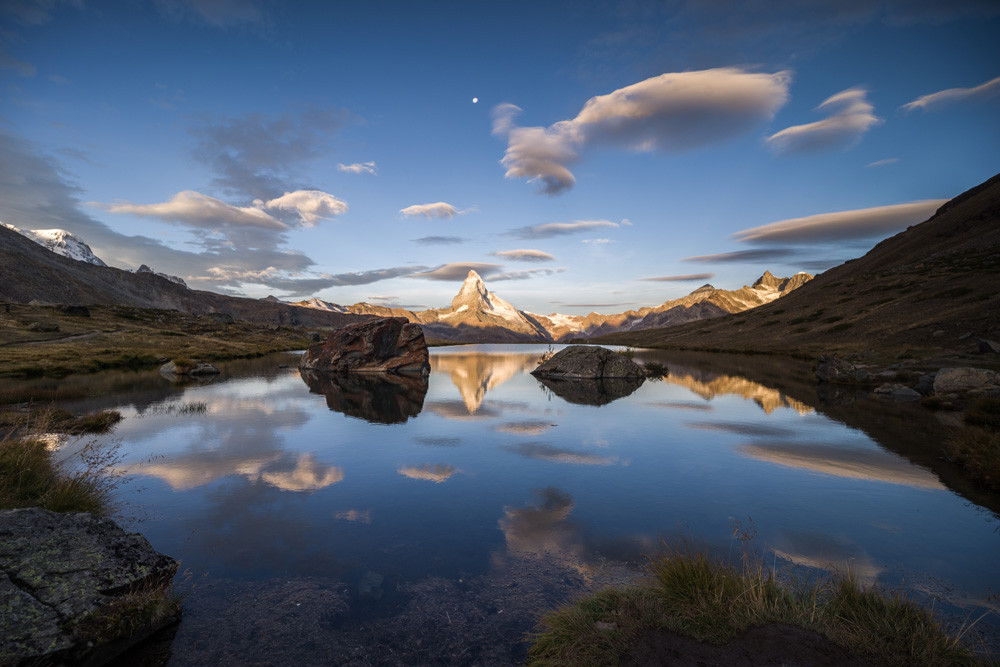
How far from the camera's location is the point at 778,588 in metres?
6.28

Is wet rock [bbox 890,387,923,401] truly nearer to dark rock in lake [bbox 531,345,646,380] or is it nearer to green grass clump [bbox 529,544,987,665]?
dark rock in lake [bbox 531,345,646,380]

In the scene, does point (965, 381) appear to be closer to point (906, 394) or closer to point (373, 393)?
point (906, 394)

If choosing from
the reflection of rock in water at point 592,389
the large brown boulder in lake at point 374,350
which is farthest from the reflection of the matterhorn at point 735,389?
the large brown boulder in lake at point 374,350

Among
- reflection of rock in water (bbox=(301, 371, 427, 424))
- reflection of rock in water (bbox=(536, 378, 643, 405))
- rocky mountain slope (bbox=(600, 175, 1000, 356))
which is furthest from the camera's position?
rocky mountain slope (bbox=(600, 175, 1000, 356))

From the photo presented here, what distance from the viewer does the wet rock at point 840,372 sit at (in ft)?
117

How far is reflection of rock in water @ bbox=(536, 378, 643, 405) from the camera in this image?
97.7 ft

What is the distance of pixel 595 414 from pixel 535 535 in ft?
49.9

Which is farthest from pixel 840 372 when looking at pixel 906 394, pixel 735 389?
pixel 735 389

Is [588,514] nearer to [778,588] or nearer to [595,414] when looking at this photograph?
[778,588]

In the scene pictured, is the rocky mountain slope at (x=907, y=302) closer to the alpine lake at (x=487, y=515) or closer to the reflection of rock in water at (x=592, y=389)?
the reflection of rock in water at (x=592, y=389)

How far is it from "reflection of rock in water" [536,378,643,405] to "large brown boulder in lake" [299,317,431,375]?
1618 centimetres

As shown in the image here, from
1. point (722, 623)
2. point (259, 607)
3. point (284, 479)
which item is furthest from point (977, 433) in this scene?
point (284, 479)

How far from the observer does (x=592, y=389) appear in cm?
3509

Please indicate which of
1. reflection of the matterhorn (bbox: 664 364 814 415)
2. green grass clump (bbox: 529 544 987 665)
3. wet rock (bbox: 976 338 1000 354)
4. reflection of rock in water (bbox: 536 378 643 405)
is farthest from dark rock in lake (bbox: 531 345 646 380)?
green grass clump (bbox: 529 544 987 665)
